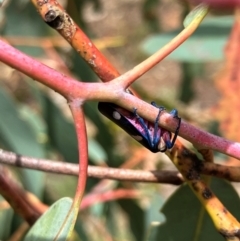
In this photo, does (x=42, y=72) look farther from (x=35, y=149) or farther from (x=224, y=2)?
(x=35, y=149)

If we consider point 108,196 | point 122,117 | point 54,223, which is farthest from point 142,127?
point 108,196

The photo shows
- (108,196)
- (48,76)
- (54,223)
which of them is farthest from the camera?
(108,196)

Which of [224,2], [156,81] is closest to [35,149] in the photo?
[224,2]

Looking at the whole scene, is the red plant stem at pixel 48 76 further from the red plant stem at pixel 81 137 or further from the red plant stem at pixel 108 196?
the red plant stem at pixel 108 196

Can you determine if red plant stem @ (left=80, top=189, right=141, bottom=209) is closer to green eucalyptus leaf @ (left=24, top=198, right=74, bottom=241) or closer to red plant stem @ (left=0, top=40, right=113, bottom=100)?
green eucalyptus leaf @ (left=24, top=198, right=74, bottom=241)

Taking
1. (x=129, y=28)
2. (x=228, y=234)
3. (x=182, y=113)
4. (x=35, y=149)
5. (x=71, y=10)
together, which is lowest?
(x=228, y=234)

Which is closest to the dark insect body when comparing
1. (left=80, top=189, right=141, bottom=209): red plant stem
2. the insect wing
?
Result: the insect wing

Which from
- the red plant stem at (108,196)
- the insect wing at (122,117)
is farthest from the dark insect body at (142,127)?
the red plant stem at (108,196)

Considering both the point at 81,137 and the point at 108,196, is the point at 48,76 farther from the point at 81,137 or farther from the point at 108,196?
the point at 108,196
